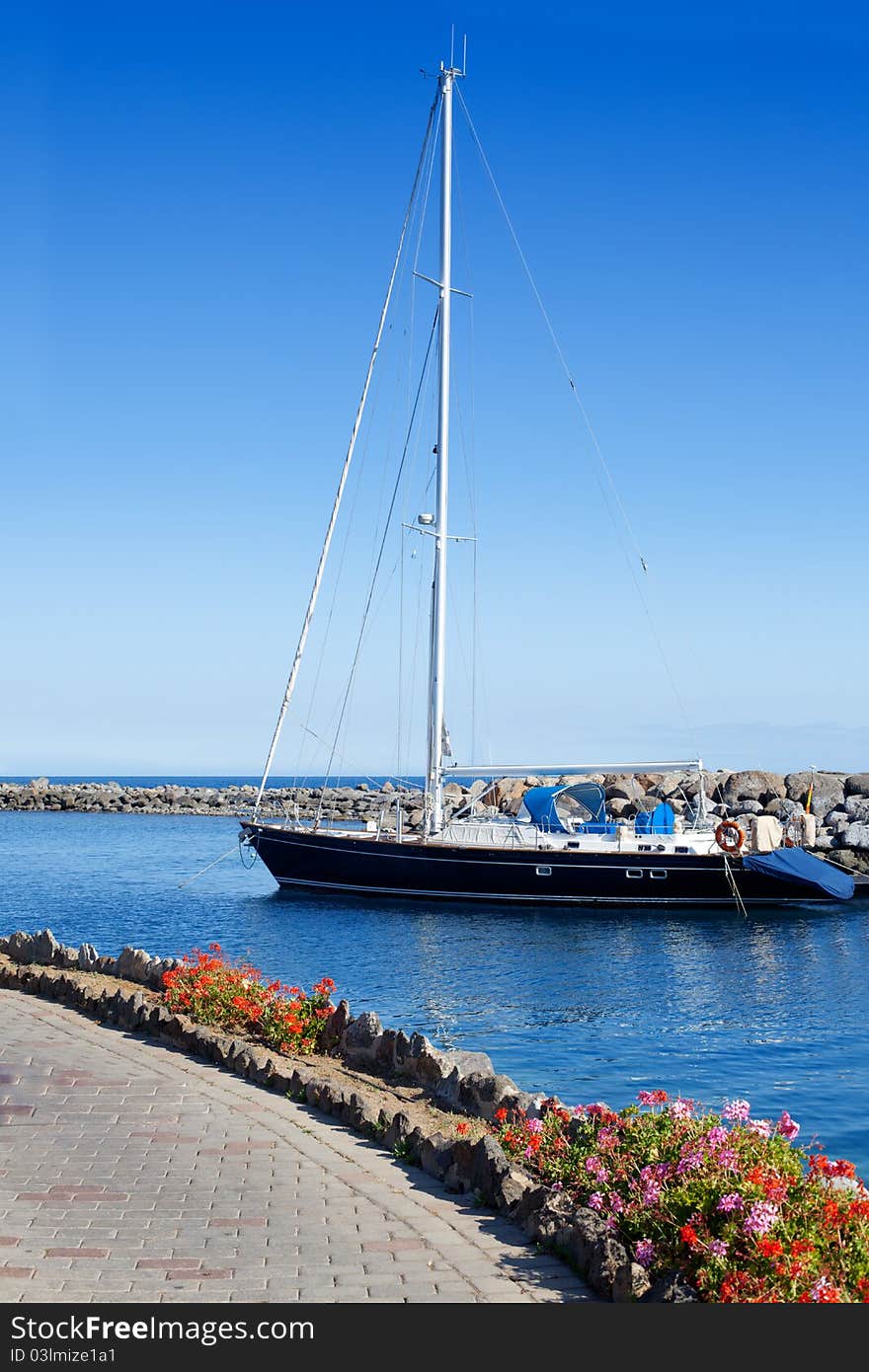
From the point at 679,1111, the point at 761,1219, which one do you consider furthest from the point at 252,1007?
the point at 761,1219

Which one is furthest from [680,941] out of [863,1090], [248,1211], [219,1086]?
[248,1211]

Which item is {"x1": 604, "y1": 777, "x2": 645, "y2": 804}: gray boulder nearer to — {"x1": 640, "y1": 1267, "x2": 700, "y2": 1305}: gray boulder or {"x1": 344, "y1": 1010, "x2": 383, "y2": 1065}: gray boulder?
{"x1": 344, "y1": 1010, "x2": 383, "y2": 1065}: gray boulder

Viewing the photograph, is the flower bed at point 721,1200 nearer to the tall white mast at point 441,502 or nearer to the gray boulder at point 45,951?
the gray boulder at point 45,951

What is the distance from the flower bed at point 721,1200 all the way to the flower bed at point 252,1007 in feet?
14.8

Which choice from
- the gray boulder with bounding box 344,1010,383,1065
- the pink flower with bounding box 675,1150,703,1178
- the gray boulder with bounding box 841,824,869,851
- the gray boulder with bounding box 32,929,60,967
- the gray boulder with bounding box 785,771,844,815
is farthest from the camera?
the gray boulder with bounding box 785,771,844,815

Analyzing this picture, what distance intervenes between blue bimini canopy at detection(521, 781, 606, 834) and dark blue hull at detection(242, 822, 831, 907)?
254cm

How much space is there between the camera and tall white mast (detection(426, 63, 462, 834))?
127 feet

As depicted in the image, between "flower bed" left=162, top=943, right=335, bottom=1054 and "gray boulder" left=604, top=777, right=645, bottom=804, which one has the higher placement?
"gray boulder" left=604, top=777, right=645, bottom=804

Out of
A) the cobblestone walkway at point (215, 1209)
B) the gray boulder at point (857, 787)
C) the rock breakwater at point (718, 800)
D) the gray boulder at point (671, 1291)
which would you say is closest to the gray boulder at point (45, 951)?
the cobblestone walkway at point (215, 1209)

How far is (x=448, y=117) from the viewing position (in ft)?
130

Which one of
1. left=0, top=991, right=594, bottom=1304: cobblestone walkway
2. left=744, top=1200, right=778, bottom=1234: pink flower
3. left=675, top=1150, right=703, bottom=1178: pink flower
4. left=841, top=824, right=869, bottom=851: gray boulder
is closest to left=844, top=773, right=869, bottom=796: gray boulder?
left=841, top=824, right=869, bottom=851: gray boulder

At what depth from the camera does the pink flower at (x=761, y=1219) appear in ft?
20.1

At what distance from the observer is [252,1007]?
518 inches

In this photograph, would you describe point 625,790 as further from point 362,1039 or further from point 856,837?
point 362,1039
